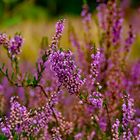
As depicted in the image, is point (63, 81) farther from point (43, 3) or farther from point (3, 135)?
point (43, 3)

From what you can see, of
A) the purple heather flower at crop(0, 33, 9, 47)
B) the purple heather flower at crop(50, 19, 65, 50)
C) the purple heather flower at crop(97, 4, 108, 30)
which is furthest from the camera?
the purple heather flower at crop(97, 4, 108, 30)

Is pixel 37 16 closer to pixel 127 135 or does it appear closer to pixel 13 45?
pixel 13 45

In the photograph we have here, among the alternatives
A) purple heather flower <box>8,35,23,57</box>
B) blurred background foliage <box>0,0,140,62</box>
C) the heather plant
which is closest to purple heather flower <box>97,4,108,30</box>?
the heather plant

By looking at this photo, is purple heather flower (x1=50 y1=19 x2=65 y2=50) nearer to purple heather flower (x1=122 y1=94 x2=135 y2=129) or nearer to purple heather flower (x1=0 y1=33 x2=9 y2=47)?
purple heather flower (x1=0 y1=33 x2=9 y2=47)

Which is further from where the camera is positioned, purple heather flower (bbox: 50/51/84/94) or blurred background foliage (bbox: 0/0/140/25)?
blurred background foliage (bbox: 0/0/140/25)

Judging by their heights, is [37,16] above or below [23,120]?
above

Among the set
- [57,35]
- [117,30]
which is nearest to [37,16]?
[117,30]
